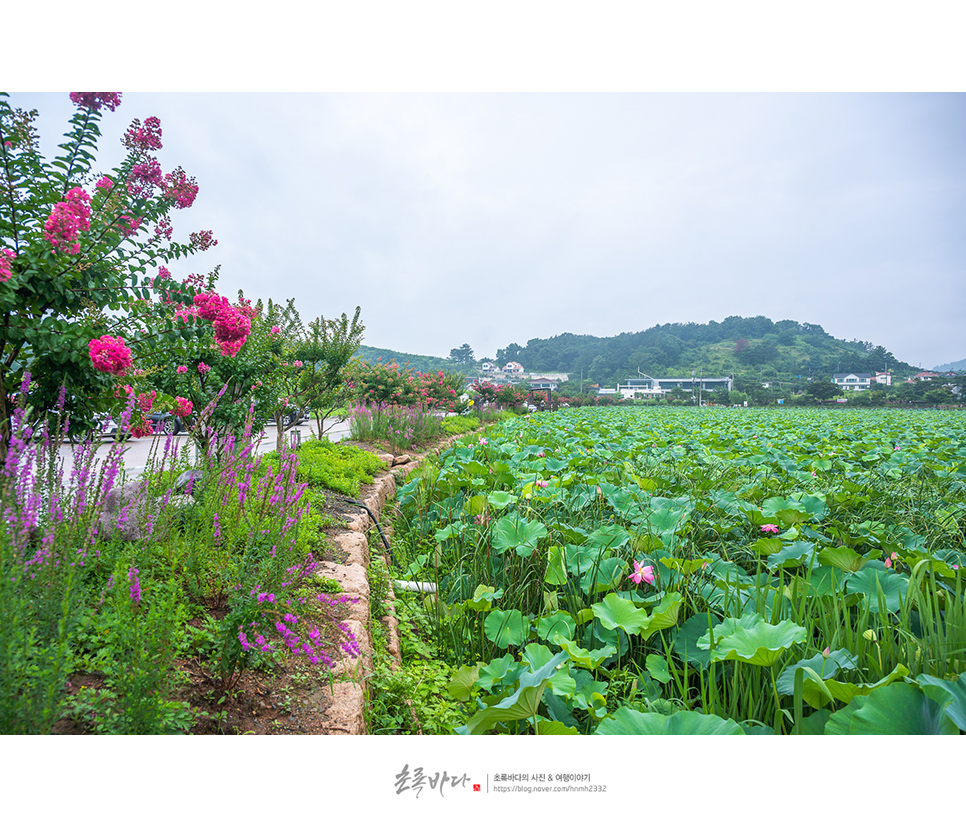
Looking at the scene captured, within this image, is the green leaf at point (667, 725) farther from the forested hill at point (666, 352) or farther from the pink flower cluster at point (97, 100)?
the forested hill at point (666, 352)

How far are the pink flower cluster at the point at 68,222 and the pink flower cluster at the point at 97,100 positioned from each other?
51 centimetres

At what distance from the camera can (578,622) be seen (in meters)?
1.58

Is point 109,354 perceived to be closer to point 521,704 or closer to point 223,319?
point 223,319

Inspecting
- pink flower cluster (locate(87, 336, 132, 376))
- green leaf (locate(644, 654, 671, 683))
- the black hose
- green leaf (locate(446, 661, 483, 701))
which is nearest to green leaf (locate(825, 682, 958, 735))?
green leaf (locate(644, 654, 671, 683))

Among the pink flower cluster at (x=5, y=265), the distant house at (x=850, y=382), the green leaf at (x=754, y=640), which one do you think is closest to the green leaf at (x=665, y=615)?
the green leaf at (x=754, y=640)

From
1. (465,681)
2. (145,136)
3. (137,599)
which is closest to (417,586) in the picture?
(465,681)

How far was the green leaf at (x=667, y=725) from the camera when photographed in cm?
81

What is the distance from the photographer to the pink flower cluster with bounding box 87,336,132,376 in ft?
5.60

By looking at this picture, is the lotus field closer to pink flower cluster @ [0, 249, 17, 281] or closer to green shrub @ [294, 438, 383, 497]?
green shrub @ [294, 438, 383, 497]

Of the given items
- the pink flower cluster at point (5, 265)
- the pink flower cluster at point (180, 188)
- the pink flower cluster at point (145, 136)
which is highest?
the pink flower cluster at point (145, 136)

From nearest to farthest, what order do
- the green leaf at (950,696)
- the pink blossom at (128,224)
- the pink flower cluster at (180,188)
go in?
the green leaf at (950,696) → the pink blossom at (128,224) → the pink flower cluster at (180,188)

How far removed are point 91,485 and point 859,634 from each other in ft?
7.41

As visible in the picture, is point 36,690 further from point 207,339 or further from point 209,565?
point 207,339
